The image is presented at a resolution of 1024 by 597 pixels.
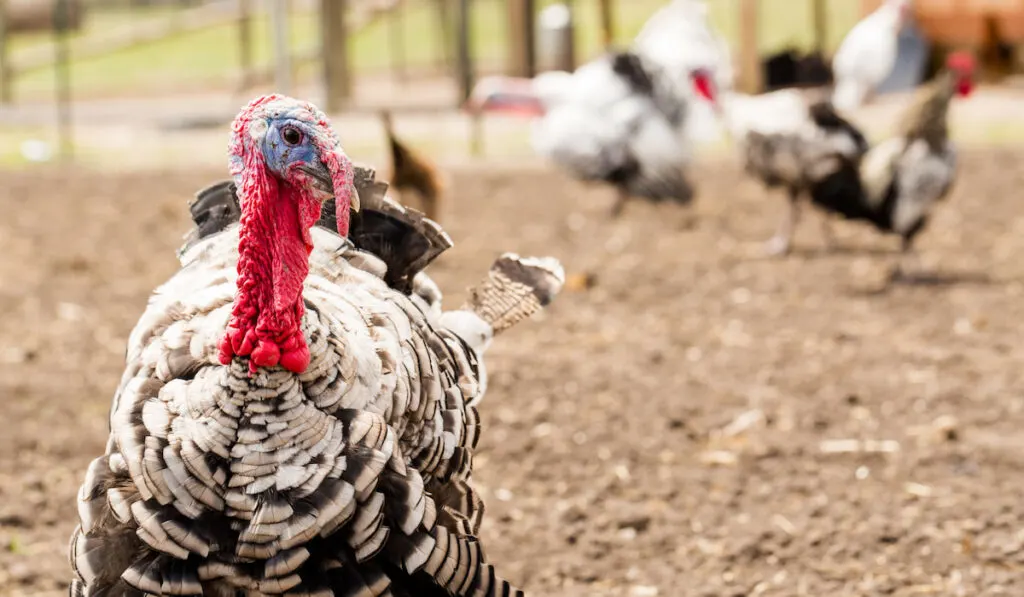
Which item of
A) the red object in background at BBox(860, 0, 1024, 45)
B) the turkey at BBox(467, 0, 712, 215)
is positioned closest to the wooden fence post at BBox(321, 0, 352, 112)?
the turkey at BBox(467, 0, 712, 215)

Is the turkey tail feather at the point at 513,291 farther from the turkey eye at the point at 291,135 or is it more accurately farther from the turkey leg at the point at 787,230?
the turkey leg at the point at 787,230

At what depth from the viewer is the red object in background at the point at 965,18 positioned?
14.6m

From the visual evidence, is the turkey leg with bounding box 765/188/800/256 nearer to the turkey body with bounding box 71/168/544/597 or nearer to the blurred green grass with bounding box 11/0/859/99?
the turkey body with bounding box 71/168/544/597

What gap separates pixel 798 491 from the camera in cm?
447

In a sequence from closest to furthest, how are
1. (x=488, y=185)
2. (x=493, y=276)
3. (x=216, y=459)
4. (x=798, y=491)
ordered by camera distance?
(x=216, y=459) → (x=493, y=276) → (x=798, y=491) → (x=488, y=185)

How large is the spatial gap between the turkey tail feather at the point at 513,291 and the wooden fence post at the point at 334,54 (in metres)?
10.2

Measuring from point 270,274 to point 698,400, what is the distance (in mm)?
3199

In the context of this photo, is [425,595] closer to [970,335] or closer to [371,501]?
[371,501]

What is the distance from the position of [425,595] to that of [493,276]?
113 cm

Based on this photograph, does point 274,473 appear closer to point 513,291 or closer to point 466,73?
point 513,291

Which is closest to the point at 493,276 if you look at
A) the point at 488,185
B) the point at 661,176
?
the point at 661,176

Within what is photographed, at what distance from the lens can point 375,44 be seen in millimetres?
20469

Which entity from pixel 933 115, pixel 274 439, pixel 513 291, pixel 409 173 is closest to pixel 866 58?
pixel 933 115

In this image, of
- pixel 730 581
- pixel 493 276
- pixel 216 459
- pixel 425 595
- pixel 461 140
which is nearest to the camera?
pixel 216 459
